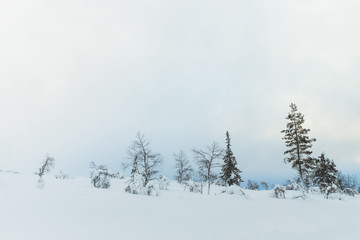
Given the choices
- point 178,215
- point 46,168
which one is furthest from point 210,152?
point 46,168

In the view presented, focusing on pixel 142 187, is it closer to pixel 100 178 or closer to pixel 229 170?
pixel 100 178

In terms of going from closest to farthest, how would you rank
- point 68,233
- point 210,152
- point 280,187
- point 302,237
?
point 68,233
point 302,237
point 280,187
point 210,152

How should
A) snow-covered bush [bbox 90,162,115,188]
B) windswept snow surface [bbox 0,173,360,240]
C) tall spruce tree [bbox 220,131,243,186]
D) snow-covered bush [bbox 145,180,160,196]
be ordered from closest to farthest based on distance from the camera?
windswept snow surface [bbox 0,173,360,240], snow-covered bush [bbox 145,180,160,196], snow-covered bush [bbox 90,162,115,188], tall spruce tree [bbox 220,131,243,186]

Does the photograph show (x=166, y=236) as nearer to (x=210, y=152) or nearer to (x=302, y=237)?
(x=302, y=237)

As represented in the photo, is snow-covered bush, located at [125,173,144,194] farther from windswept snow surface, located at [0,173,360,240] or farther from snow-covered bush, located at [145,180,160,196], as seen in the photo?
windswept snow surface, located at [0,173,360,240]

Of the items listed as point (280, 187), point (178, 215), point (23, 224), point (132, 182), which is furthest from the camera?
point (280, 187)

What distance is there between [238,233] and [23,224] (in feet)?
18.1

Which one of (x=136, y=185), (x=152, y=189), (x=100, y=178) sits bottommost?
(x=152, y=189)

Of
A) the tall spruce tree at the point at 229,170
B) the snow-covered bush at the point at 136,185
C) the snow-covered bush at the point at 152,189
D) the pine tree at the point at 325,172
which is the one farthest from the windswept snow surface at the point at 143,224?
the pine tree at the point at 325,172

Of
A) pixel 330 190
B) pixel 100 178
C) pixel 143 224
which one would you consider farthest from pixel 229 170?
pixel 143 224

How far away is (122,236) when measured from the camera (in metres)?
4.63

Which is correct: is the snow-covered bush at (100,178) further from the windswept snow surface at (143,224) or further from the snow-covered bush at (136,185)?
the windswept snow surface at (143,224)

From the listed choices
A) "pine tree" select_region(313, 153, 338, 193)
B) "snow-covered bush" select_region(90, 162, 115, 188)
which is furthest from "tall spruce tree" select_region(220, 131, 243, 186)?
"snow-covered bush" select_region(90, 162, 115, 188)

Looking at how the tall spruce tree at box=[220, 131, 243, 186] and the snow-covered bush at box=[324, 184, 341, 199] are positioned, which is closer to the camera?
the snow-covered bush at box=[324, 184, 341, 199]
